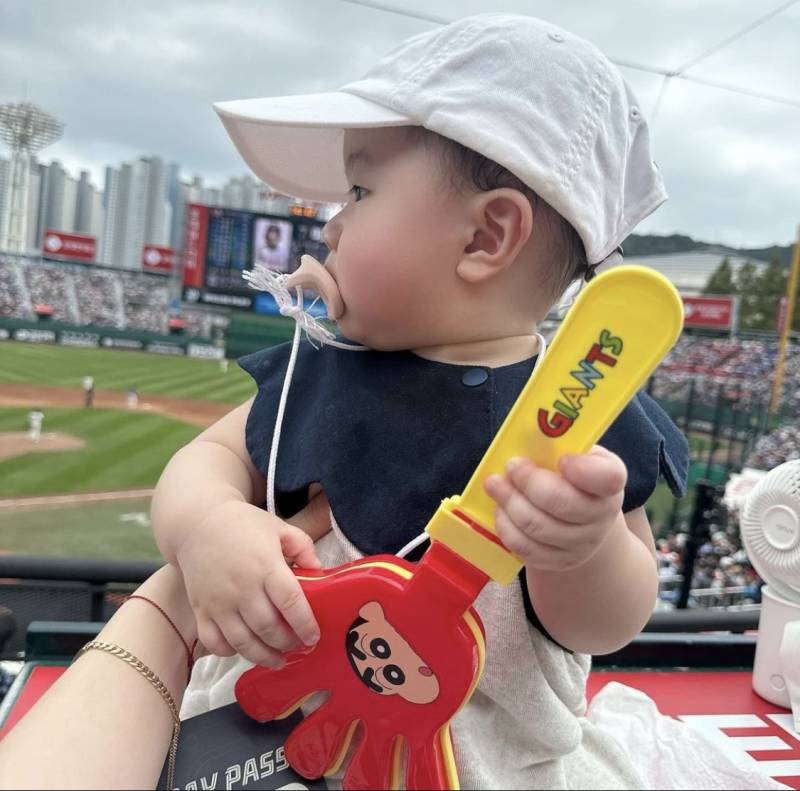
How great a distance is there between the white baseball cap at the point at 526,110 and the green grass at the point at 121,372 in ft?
38.5

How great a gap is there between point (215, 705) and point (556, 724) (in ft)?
0.95

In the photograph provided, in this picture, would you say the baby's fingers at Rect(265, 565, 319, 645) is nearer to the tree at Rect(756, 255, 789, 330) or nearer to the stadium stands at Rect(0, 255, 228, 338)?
the tree at Rect(756, 255, 789, 330)

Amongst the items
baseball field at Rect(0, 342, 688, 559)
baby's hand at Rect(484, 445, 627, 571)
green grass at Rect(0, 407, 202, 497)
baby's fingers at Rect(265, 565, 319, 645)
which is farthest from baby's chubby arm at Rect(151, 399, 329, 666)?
green grass at Rect(0, 407, 202, 497)

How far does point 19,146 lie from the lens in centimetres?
2219

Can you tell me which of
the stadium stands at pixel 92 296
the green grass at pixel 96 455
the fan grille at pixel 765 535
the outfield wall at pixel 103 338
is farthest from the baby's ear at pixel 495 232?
the stadium stands at pixel 92 296

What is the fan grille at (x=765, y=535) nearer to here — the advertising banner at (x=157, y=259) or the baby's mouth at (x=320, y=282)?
the baby's mouth at (x=320, y=282)

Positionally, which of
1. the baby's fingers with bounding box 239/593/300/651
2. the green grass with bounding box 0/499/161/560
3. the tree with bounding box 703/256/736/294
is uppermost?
the baby's fingers with bounding box 239/593/300/651

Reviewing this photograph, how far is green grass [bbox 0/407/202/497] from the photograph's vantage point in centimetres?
809

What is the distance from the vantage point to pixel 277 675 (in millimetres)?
513

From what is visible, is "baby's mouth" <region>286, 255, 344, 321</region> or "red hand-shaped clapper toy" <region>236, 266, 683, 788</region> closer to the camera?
"red hand-shaped clapper toy" <region>236, 266, 683, 788</region>

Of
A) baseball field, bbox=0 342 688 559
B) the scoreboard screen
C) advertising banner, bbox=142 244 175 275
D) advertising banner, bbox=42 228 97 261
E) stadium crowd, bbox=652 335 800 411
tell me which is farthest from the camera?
advertising banner, bbox=42 228 97 261

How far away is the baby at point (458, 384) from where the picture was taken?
1.74ft

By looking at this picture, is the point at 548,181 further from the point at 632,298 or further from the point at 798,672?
the point at 798,672

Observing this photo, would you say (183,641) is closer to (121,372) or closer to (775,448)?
(775,448)
